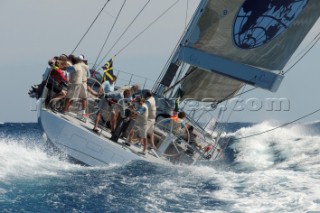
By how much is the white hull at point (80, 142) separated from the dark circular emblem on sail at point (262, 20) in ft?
14.9

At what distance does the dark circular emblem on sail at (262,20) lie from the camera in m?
15.2

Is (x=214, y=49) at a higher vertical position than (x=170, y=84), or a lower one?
higher

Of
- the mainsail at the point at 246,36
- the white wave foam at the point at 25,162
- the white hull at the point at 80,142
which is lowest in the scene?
the white wave foam at the point at 25,162

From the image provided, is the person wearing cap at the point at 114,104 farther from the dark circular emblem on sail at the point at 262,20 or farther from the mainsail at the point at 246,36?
the dark circular emblem on sail at the point at 262,20

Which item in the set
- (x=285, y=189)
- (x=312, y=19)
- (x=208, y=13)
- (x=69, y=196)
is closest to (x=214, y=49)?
(x=208, y=13)

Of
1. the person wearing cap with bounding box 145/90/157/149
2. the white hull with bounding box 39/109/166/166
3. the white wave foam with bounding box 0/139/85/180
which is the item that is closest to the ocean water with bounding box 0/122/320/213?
the white wave foam with bounding box 0/139/85/180

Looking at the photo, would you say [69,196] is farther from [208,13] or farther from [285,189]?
[208,13]

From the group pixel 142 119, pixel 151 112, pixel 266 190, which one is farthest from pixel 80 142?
pixel 266 190

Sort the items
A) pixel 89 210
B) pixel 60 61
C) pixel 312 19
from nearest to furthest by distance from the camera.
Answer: pixel 89 210
pixel 60 61
pixel 312 19

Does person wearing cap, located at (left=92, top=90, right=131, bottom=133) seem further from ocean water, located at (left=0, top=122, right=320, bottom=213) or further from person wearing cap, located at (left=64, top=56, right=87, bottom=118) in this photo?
ocean water, located at (left=0, top=122, right=320, bottom=213)

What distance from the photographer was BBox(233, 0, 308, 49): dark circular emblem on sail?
15.2 m

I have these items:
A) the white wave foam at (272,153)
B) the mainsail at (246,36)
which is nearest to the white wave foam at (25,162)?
the mainsail at (246,36)

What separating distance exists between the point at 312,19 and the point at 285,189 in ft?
19.3

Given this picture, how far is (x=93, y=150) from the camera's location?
1271cm
